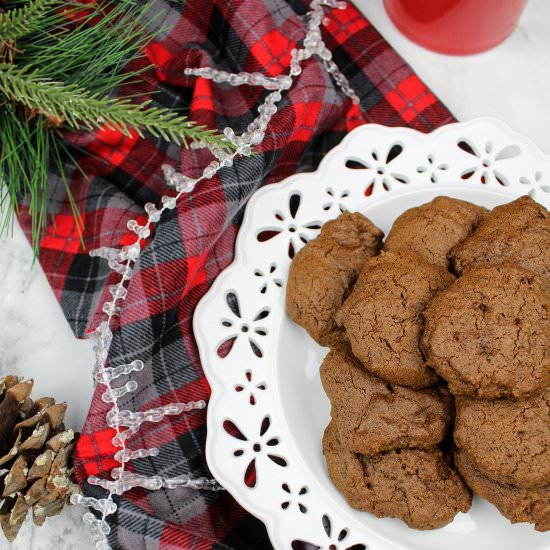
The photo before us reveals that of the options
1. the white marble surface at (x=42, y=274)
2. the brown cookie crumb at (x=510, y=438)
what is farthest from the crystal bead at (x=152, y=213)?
the brown cookie crumb at (x=510, y=438)

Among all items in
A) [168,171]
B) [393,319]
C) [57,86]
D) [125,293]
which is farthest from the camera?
[168,171]

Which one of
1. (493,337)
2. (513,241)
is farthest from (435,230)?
Answer: (493,337)

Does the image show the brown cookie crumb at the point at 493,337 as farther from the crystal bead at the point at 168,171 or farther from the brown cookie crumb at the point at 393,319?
the crystal bead at the point at 168,171

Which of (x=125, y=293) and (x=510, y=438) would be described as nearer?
(x=510, y=438)

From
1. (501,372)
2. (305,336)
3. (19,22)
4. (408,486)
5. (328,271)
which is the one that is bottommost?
(408,486)

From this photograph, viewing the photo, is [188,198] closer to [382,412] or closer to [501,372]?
[382,412]

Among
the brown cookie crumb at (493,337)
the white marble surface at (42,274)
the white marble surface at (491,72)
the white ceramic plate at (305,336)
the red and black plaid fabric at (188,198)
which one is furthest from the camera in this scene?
the white marble surface at (491,72)

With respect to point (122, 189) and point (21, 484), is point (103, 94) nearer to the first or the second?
point (122, 189)

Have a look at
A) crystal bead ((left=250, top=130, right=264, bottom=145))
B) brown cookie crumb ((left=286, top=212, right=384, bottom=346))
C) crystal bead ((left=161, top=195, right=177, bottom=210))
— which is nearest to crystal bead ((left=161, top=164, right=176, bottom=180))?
crystal bead ((left=161, top=195, right=177, bottom=210))
